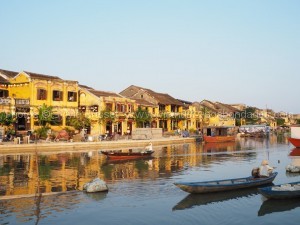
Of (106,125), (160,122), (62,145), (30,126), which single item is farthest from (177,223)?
(160,122)

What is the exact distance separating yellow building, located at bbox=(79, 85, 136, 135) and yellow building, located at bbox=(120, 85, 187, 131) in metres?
9.24

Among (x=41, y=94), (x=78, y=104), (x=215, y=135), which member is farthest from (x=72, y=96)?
Answer: (x=215, y=135)

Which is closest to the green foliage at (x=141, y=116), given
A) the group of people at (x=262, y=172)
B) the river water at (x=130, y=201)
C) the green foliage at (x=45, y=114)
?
the green foliage at (x=45, y=114)

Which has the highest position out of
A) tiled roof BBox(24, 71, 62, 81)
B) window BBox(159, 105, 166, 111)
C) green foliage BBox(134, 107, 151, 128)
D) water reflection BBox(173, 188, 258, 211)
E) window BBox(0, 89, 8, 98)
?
tiled roof BBox(24, 71, 62, 81)

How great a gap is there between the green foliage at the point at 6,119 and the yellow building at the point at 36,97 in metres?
1.95

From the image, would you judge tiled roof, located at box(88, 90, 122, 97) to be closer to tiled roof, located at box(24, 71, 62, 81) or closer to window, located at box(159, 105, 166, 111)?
tiled roof, located at box(24, 71, 62, 81)

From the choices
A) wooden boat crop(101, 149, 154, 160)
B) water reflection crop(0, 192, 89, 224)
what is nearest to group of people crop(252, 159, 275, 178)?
water reflection crop(0, 192, 89, 224)

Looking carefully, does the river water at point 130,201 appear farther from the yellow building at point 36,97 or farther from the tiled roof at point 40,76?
the tiled roof at point 40,76

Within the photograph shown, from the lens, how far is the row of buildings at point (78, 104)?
48.1 meters

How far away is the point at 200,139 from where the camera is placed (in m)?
68.0

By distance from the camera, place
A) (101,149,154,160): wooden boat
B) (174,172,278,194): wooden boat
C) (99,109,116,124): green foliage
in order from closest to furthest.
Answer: (174,172,278,194): wooden boat
(101,149,154,160): wooden boat
(99,109,116,124): green foliage

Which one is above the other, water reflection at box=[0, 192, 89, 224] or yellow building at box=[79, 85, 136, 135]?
yellow building at box=[79, 85, 136, 135]

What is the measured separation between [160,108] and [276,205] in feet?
188

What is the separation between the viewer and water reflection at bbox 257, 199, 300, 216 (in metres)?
16.3
